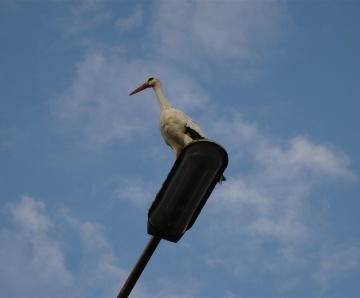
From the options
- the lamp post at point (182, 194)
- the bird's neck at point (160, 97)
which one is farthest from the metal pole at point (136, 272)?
the bird's neck at point (160, 97)

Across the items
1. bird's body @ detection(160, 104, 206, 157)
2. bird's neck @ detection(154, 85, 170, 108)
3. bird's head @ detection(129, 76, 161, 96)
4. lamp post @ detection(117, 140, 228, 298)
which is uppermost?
bird's head @ detection(129, 76, 161, 96)

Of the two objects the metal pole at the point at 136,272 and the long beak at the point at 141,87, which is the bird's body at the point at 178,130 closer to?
the long beak at the point at 141,87

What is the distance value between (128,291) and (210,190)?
2.21 feet

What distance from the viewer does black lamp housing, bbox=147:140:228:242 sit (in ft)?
10.4

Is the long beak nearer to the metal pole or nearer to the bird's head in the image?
the bird's head

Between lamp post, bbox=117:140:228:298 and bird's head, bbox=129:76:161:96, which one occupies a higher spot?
bird's head, bbox=129:76:161:96

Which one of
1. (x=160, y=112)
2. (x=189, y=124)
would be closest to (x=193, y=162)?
(x=189, y=124)

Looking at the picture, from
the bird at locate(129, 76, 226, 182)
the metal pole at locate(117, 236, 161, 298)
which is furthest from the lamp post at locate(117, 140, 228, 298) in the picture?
the bird at locate(129, 76, 226, 182)

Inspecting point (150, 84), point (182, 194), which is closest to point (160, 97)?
point (150, 84)

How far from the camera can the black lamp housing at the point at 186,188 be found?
316 centimetres

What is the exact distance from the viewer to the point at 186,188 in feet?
10.4

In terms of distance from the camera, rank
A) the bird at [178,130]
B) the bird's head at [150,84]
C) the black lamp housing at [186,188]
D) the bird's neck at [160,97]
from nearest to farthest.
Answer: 1. the black lamp housing at [186,188]
2. the bird at [178,130]
3. the bird's neck at [160,97]
4. the bird's head at [150,84]

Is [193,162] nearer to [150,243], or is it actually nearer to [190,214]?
[190,214]

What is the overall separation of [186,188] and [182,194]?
4 cm
